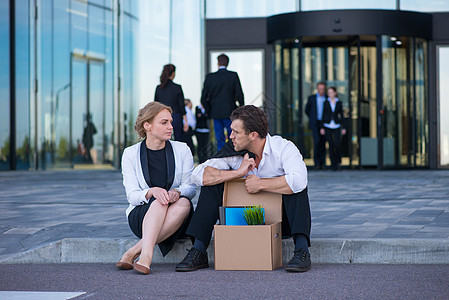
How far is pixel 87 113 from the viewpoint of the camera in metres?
16.0

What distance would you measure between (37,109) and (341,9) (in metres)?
6.49

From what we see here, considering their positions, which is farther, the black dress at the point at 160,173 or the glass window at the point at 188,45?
the glass window at the point at 188,45

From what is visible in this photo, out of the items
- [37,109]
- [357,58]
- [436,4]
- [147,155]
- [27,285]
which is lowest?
[27,285]

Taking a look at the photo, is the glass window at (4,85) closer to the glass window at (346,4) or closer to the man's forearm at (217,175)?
the glass window at (346,4)

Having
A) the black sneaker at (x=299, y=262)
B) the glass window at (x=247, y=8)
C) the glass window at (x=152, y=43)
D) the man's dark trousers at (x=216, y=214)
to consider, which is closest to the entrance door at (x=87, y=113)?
Result: the glass window at (x=152, y=43)

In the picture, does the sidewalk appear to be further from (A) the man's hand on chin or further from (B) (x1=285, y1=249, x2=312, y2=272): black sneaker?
(A) the man's hand on chin

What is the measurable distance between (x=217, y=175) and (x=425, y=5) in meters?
12.3

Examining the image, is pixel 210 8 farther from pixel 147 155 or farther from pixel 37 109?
pixel 147 155

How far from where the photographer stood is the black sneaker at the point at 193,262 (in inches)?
202

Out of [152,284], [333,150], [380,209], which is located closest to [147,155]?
[152,284]

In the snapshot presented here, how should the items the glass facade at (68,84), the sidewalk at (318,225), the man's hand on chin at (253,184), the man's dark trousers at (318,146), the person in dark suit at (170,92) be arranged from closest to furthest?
1. the man's hand on chin at (253,184)
2. the sidewalk at (318,225)
3. the person in dark suit at (170,92)
4. the man's dark trousers at (318,146)
5. the glass facade at (68,84)

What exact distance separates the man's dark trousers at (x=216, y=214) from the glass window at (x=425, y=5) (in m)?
12.0

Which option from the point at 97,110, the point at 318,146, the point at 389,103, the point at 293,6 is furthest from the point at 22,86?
the point at 389,103

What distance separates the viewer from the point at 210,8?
17078 mm
